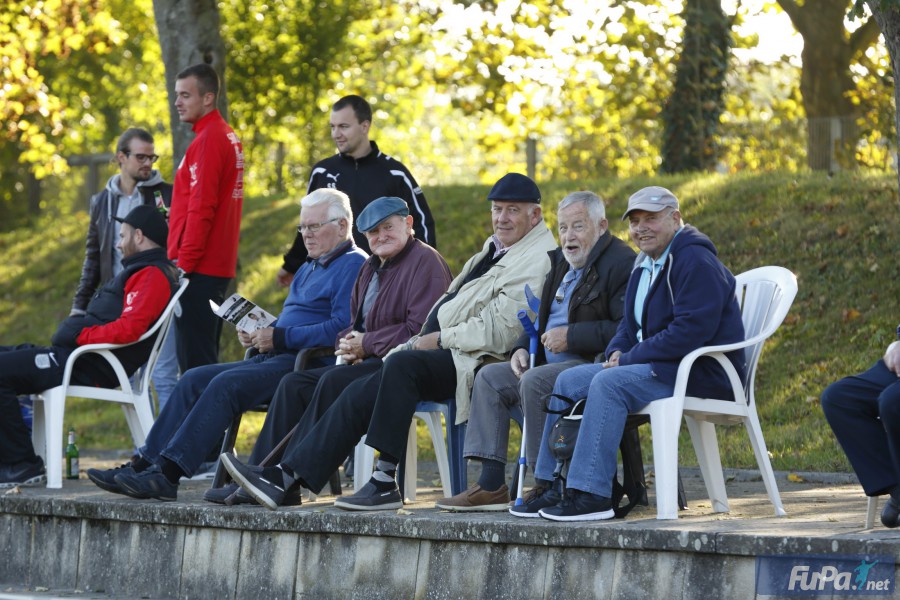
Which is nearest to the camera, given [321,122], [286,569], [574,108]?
[286,569]

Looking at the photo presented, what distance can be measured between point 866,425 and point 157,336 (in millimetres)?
4470

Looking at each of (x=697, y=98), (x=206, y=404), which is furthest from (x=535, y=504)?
(x=697, y=98)

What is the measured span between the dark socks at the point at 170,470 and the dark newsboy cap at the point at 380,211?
1520 millimetres

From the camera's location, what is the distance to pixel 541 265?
7.21 meters

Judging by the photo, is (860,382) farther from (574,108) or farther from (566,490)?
(574,108)

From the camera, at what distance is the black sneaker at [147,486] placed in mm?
7371

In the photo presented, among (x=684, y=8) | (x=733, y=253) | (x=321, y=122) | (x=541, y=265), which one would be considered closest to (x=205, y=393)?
(x=541, y=265)

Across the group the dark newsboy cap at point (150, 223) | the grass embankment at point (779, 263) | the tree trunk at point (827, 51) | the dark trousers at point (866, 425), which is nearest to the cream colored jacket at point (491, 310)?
the dark trousers at point (866, 425)

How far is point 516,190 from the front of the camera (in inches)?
282

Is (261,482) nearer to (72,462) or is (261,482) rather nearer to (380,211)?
(380,211)

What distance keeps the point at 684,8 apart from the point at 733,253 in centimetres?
412

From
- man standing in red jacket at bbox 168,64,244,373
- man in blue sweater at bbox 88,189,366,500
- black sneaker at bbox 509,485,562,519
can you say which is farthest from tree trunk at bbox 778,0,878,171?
black sneaker at bbox 509,485,562,519

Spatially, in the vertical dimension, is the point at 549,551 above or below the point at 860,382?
below

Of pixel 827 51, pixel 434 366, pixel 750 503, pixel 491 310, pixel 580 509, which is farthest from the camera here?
pixel 827 51
